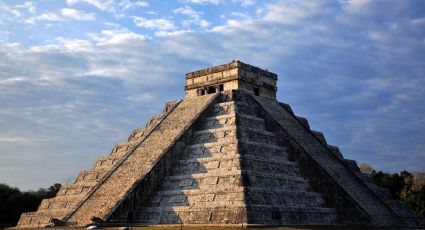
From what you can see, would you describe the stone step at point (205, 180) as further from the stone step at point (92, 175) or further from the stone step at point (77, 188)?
the stone step at point (77, 188)

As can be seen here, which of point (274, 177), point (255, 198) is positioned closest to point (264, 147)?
point (274, 177)

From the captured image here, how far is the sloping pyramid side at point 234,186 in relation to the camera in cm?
2295

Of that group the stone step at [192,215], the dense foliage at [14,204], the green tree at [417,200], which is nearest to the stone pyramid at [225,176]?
the stone step at [192,215]

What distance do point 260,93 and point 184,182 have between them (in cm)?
1087

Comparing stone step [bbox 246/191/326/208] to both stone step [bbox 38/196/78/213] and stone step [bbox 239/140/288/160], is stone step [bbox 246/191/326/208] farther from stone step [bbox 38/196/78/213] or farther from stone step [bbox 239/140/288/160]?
stone step [bbox 38/196/78/213]

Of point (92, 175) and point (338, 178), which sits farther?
point (92, 175)

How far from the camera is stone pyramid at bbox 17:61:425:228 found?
23719mm

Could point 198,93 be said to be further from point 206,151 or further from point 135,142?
point 206,151

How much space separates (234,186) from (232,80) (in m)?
10.6

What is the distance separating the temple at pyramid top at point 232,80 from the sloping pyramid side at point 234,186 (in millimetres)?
4285

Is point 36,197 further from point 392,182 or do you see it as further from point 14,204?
point 392,182

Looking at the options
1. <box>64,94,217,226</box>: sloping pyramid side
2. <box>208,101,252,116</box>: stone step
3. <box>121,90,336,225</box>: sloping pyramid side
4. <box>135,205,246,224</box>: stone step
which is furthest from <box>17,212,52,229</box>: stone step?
<box>208,101,252,116</box>: stone step

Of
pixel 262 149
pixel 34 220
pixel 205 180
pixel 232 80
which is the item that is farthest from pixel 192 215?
pixel 232 80

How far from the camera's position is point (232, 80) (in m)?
32.6
